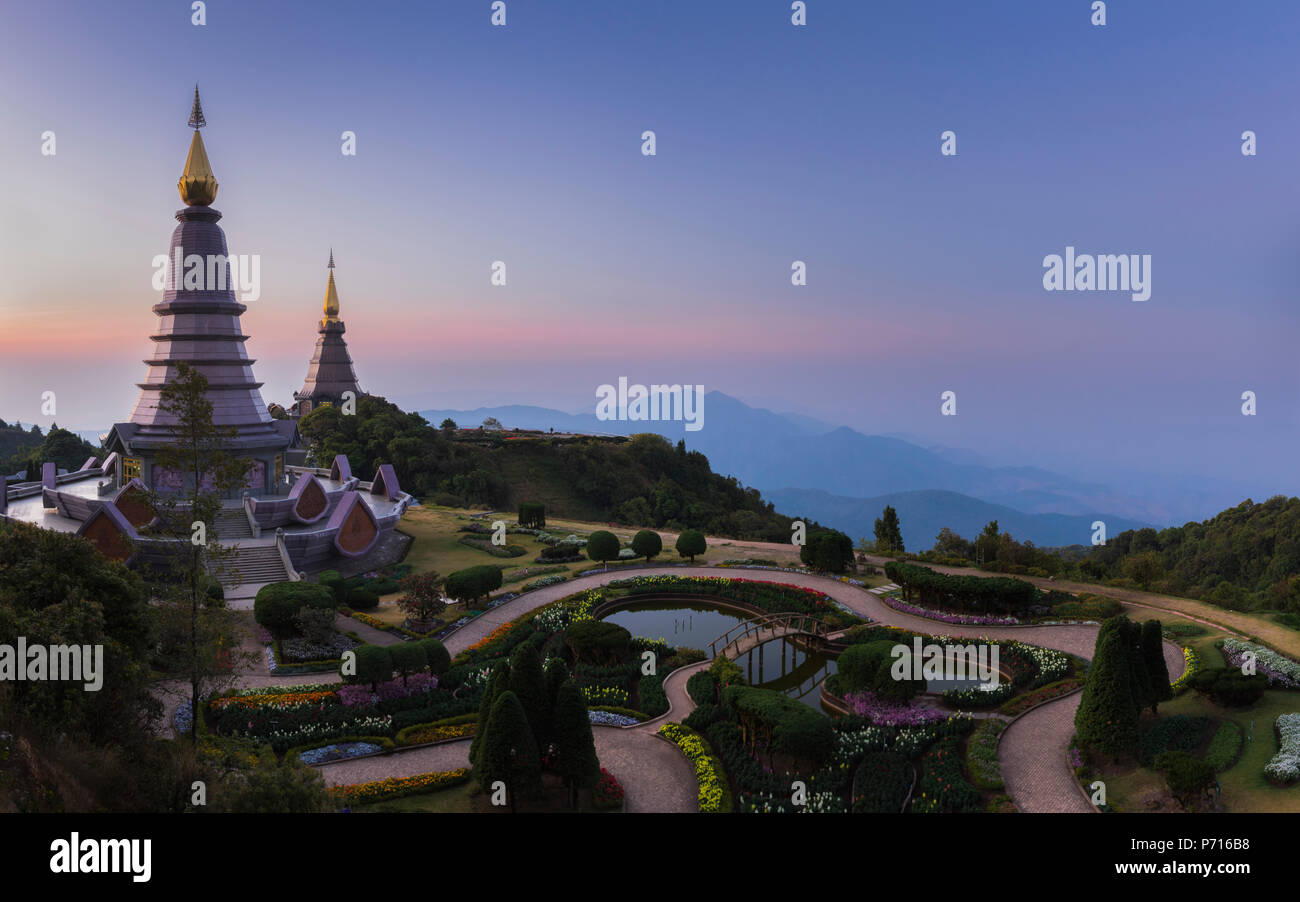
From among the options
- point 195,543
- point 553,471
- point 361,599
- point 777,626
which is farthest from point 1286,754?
point 553,471

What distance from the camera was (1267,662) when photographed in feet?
64.7

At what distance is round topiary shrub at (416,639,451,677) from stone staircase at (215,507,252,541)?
1453 cm

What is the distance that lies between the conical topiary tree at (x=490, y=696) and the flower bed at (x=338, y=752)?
3284 mm

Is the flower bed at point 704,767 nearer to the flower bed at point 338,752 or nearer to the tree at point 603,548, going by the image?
the flower bed at point 338,752

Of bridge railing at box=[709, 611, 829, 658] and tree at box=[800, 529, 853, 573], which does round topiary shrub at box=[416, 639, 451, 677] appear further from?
tree at box=[800, 529, 853, 573]

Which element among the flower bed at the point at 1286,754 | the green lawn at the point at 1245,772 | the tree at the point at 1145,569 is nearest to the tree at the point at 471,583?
the green lawn at the point at 1245,772

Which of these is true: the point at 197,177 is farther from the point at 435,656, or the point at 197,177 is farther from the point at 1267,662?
the point at 1267,662

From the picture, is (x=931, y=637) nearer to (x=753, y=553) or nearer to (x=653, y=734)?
(x=653, y=734)

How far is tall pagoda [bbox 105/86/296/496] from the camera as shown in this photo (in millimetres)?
33500

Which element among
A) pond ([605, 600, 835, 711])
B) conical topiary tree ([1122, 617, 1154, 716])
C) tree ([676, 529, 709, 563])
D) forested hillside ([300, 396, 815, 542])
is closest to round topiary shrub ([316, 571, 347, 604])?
pond ([605, 600, 835, 711])

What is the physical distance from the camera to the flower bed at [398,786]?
48.7ft

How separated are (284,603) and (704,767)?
13.8m
